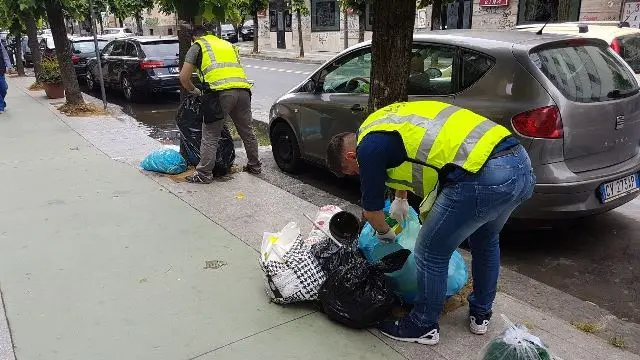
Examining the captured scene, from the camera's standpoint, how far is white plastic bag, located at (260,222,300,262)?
10.5ft

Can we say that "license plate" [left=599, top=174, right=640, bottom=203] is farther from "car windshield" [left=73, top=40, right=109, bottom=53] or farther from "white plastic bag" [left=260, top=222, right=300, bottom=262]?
"car windshield" [left=73, top=40, right=109, bottom=53]

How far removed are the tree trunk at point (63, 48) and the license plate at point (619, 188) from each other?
32.4 feet

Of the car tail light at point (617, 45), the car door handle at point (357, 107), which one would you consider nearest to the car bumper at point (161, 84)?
the car door handle at point (357, 107)

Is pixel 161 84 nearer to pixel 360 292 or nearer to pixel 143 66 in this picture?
pixel 143 66

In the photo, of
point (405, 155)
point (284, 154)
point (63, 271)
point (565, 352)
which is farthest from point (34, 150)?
point (565, 352)

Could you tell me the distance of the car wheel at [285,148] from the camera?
6.36 metres

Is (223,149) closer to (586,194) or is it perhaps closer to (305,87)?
(305,87)

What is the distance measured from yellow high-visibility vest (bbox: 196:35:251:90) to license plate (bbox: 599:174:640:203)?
3.50 m

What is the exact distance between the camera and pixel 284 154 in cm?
660

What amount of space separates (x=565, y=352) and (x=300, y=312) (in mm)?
1424

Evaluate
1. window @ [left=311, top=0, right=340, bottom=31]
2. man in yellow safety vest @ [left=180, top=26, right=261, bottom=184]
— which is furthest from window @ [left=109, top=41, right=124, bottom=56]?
window @ [left=311, top=0, right=340, bottom=31]

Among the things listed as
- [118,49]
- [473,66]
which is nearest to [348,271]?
[473,66]

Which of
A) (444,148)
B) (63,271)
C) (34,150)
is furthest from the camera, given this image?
(34,150)

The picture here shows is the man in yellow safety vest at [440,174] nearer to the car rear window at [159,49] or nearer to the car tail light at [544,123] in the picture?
the car tail light at [544,123]
